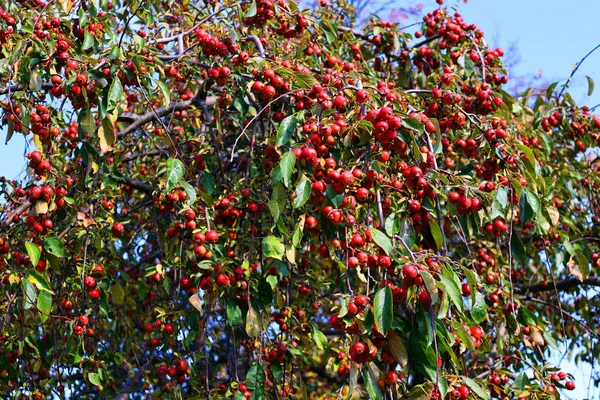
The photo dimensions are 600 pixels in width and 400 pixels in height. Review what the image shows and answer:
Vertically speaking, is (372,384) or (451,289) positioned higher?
(451,289)

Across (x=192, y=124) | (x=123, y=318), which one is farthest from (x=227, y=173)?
(x=123, y=318)

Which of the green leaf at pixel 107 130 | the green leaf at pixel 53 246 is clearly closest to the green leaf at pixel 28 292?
the green leaf at pixel 53 246

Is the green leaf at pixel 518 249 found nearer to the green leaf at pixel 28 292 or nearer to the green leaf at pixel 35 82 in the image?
the green leaf at pixel 28 292

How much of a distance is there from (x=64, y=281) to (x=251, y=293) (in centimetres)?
96

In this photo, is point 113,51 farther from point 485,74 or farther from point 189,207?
point 485,74

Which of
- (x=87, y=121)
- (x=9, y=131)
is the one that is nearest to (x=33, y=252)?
(x=87, y=121)

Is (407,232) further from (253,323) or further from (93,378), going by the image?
(93,378)

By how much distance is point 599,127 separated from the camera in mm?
3678

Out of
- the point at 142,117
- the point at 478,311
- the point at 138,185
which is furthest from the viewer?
the point at 138,185

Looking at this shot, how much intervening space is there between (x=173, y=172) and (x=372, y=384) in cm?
106

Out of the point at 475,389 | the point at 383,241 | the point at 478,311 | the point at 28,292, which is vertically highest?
the point at 28,292

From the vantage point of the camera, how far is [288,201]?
2893mm

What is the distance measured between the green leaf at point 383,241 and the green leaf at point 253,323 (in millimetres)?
683

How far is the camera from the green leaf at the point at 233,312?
2408 millimetres
